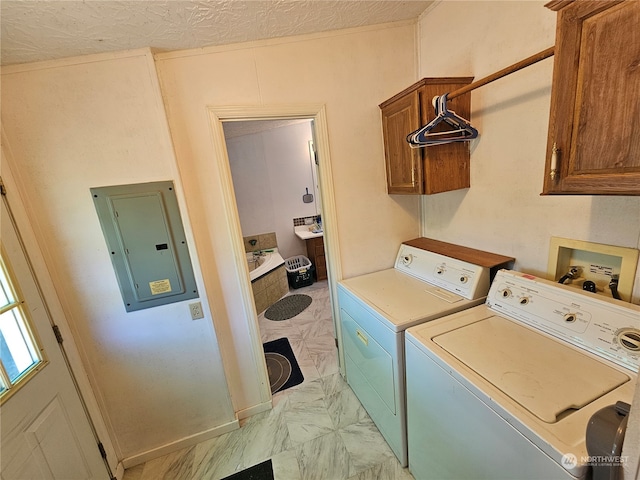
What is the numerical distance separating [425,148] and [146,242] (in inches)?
64.5

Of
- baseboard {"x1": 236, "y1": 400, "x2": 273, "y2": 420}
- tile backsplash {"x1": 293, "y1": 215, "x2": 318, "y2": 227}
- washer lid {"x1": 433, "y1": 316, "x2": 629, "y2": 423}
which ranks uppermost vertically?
tile backsplash {"x1": 293, "y1": 215, "x2": 318, "y2": 227}

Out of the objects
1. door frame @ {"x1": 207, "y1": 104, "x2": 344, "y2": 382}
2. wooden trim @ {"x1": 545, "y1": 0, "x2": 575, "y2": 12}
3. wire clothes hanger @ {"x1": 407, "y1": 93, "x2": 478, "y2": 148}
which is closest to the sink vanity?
door frame @ {"x1": 207, "y1": 104, "x2": 344, "y2": 382}

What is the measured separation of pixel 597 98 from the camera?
0.76 meters

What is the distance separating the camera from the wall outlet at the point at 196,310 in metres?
1.59

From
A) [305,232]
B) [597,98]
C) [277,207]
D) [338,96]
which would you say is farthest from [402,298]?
[277,207]

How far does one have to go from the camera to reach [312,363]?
2.45 metres

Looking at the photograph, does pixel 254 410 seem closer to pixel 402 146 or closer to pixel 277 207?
pixel 402 146

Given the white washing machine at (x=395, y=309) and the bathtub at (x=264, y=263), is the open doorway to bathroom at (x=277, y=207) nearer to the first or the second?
the bathtub at (x=264, y=263)

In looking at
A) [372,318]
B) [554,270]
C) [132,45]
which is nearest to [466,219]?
[554,270]

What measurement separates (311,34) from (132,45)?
0.96 meters

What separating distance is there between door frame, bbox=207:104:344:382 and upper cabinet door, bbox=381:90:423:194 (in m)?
0.41

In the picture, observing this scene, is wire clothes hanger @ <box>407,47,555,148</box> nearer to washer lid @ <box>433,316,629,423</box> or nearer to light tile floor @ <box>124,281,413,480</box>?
washer lid @ <box>433,316,629,423</box>

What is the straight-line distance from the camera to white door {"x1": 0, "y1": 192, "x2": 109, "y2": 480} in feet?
3.28

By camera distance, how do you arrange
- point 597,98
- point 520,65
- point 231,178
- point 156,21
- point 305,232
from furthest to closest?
1. point 305,232
2. point 231,178
3. point 156,21
4. point 520,65
5. point 597,98
